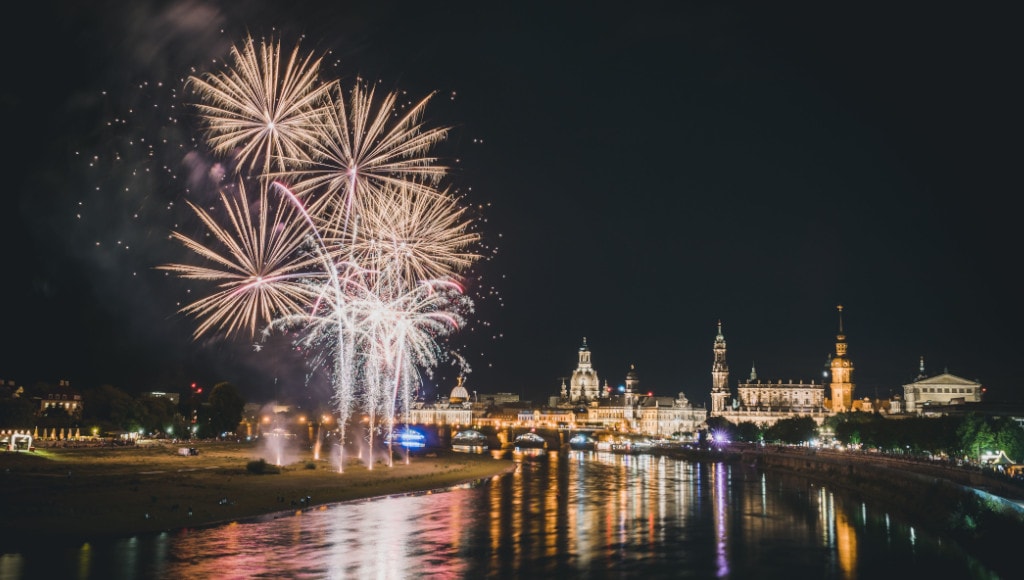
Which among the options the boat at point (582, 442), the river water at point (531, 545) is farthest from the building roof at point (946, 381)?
the river water at point (531, 545)

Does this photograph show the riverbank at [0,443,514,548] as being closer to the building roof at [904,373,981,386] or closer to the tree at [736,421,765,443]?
the tree at [736,421,765,443]

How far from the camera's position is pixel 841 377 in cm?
19612

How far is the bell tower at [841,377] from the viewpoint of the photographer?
195 metres

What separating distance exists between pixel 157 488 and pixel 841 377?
→ 18029 centimetres

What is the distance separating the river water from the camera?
2925cm

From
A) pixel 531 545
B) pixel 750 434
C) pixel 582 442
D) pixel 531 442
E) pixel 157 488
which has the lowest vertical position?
pixel 582 442

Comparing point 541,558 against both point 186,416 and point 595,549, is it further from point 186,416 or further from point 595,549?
point 186,416

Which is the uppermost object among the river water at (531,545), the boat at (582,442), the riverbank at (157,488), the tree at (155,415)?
the tree at (155,415)

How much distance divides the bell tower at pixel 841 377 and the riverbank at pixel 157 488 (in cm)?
14633

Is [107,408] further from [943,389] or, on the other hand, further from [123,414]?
[943,389]

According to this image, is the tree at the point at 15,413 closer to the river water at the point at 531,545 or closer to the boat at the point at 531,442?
the river water at the point at 531,545

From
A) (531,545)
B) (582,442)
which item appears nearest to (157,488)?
(531,545)

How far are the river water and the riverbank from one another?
2.01 meters

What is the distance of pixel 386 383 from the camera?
59.6 meters
